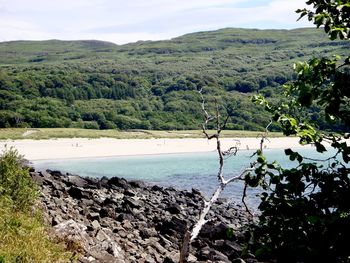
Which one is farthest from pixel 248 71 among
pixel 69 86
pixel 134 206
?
pixel 134 206

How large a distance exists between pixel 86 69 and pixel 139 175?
124 meters

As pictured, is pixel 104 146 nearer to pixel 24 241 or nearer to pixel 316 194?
pixel 24 241

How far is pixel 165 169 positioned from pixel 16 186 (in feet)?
129

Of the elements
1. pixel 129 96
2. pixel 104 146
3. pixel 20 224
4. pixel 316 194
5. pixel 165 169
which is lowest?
pixel 104 146

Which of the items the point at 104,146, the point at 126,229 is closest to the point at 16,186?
the point at 126,229

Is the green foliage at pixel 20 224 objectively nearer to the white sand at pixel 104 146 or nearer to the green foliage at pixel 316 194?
the green foliage at pixel 316 194

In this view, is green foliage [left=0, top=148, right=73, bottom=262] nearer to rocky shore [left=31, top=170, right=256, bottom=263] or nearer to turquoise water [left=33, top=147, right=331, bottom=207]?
rocky shore [left=31, top=170, right=256, bottom=263]

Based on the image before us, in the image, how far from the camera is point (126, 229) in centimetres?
1681

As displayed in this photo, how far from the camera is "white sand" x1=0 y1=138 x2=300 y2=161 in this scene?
62638 mm

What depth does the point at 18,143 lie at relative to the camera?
6669cm

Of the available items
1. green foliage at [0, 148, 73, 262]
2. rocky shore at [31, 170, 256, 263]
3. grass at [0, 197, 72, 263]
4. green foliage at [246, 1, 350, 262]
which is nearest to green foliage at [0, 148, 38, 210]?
green foliage at [0, 148, 73, 262]

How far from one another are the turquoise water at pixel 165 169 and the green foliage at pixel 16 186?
19.6 metres

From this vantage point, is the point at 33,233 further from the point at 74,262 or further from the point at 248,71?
the point at 248,71

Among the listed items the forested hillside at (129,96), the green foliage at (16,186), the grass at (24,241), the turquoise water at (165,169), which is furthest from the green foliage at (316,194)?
the forested hillside at (129,96)
